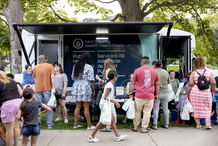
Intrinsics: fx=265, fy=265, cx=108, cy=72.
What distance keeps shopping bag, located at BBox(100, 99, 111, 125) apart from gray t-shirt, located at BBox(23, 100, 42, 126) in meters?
1.30

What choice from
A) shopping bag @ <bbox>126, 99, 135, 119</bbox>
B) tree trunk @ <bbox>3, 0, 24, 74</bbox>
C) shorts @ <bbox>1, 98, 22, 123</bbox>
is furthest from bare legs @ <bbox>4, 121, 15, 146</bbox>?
tree trunk @ <bbox>3, 0, 24, 74</bbox>

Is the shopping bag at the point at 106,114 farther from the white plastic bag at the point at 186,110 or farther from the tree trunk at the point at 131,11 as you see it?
the tree trunk at the point at 131,11

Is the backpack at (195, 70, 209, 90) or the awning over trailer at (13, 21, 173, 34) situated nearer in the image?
the backpack at (195, 70, 209, 90)

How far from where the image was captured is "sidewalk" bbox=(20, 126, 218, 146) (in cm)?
510

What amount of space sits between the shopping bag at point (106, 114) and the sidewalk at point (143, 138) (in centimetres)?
45

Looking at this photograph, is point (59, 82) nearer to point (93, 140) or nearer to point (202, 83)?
point (93, 140)

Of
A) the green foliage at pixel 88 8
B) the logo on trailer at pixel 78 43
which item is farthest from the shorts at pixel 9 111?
the green foliage at pixel 88 8

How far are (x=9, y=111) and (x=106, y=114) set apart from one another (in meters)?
1.74

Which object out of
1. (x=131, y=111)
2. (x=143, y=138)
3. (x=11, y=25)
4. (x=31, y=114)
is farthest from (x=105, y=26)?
(x=11, y=25)

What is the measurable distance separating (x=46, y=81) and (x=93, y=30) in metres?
2.30

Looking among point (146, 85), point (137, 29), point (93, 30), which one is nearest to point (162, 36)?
point (137, 29)

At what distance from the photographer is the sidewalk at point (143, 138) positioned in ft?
16.7

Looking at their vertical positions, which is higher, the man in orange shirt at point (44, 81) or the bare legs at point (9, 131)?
the man in orange shirt at point (44, 81)

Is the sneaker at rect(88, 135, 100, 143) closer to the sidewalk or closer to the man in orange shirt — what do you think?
the sidewalk
